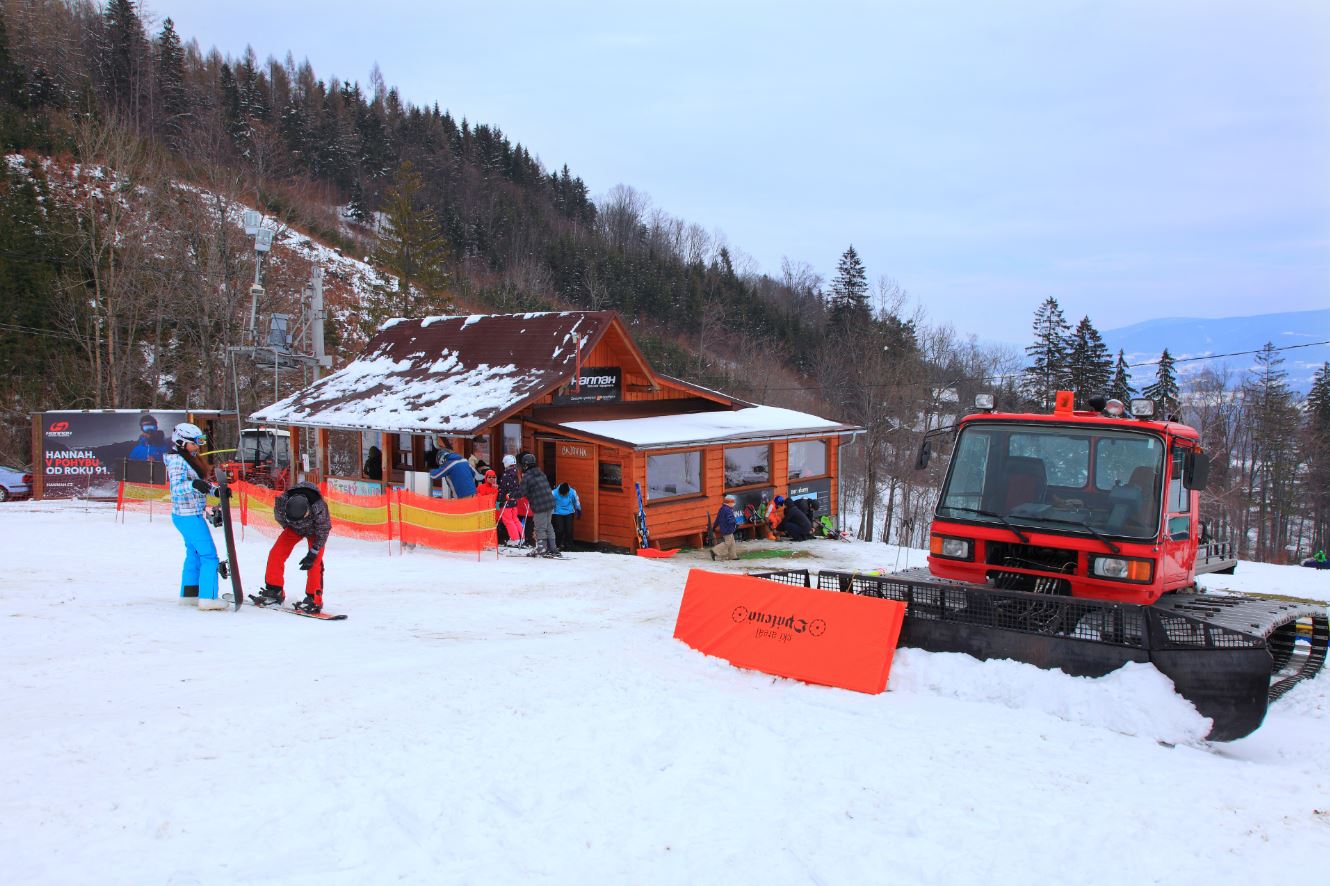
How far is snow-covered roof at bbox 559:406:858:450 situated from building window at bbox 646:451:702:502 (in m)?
0.59

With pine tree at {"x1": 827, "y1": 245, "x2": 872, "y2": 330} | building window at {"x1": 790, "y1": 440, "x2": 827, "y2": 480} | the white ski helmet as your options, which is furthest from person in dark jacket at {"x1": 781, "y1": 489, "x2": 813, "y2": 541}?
pine tree at {"x1": 827, "y1": 245, "x2": 872, "y2": 330}

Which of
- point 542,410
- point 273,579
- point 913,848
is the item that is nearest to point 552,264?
point 542,410

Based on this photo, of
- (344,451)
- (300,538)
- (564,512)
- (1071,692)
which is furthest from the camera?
(344,451)

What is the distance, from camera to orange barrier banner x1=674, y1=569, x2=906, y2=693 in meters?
6.75

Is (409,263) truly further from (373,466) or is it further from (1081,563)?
(1081,563)

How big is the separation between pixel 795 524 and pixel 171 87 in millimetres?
68947

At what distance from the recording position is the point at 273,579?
8602 millimetres

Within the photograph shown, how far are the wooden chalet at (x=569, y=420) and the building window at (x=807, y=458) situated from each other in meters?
0.07

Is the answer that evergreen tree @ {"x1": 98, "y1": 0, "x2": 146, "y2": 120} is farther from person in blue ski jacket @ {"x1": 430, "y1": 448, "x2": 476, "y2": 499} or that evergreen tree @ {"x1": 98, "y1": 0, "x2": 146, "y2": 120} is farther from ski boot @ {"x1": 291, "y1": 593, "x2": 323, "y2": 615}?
ski boot @ {"x1": 291, "y1": 593, "x2": 323, "y2": 615}

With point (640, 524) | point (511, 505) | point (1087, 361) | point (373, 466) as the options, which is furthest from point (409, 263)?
point (1087, 361)

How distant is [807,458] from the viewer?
934 inches

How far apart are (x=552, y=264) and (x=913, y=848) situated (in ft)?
233

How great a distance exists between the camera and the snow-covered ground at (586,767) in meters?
3.76

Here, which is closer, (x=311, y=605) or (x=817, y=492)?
(x=311, y=605)
